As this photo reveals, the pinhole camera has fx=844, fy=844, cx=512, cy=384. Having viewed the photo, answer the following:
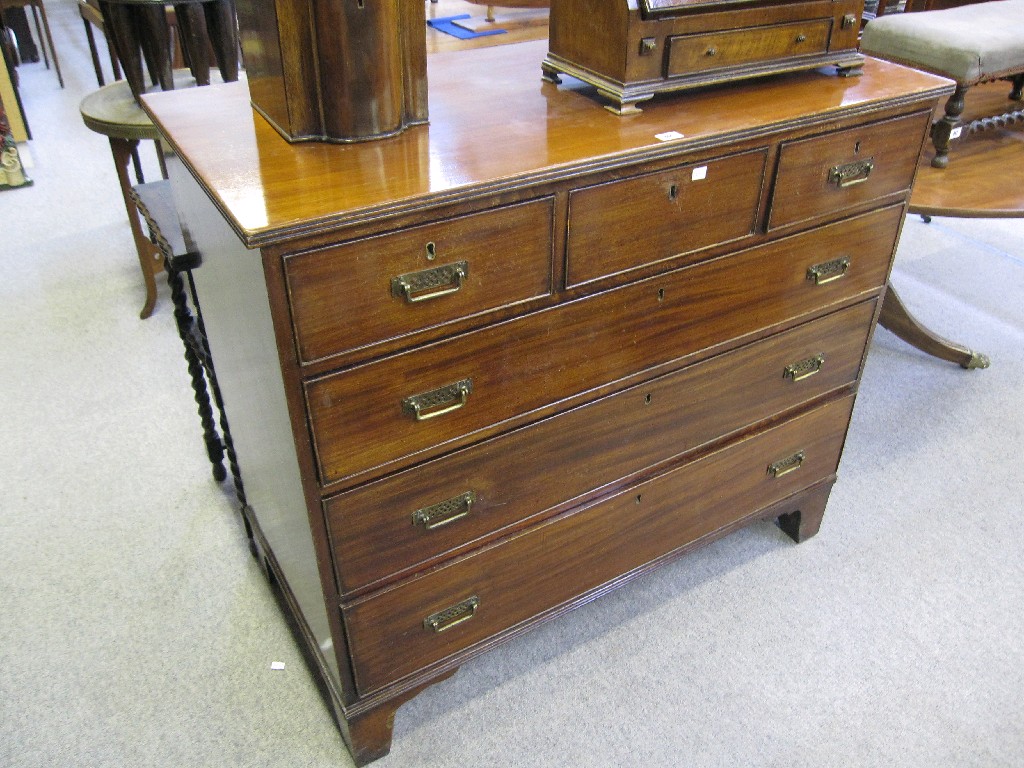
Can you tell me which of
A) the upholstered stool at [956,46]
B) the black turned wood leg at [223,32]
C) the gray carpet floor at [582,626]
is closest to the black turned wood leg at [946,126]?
the upholstered stool at [956,46]

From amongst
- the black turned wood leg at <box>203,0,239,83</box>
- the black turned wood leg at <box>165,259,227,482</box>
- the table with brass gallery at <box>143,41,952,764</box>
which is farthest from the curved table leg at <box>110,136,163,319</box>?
the table with brass gallery at <box>143,41,952,764</box>

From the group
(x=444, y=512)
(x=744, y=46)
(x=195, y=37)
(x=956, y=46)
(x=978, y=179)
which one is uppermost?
(x=744, y=46)

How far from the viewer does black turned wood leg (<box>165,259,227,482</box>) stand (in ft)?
6.12

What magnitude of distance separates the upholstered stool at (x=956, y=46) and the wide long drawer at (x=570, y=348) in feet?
2.88

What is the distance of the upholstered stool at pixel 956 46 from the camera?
2.31 m

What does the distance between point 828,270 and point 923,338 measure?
4.30 feet

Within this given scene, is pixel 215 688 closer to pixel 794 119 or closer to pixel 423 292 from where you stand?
pixel 423 292

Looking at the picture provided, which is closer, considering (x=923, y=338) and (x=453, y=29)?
(x=923, y=338)

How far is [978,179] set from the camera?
7.70 ft

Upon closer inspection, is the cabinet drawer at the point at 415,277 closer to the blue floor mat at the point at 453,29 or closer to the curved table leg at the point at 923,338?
the curved table leg at the point at 923,338

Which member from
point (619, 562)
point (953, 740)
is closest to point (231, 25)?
point (619, 562)

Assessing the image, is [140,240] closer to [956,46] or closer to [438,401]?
[438,401]

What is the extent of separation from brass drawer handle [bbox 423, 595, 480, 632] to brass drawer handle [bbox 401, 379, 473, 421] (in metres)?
0.45

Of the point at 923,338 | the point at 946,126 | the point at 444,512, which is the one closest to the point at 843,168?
Answer: the point at 444,512
